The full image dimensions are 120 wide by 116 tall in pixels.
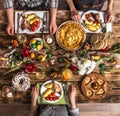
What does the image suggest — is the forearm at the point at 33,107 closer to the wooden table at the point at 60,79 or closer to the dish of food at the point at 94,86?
the wooden table at the point at 60,79

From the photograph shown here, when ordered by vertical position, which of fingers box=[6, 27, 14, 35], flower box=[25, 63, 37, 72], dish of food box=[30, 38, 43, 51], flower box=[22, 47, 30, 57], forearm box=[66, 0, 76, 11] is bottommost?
→ flower box=[25, 63, 37, 72]

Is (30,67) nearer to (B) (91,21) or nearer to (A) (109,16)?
(B) (91,21)

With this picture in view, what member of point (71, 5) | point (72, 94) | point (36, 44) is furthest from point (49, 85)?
point (71, 5)

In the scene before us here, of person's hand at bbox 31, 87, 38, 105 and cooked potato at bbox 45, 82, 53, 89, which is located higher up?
cooked potato at bbox 45, 82, 53, 89

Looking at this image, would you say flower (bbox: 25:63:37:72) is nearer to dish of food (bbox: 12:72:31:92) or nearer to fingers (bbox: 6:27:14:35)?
dish of food (bbox: 12:72:31:92)

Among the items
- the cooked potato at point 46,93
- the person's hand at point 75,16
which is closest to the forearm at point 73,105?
the cooked potato at point 46,93

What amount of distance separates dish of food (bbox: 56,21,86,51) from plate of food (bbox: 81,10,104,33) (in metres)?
0.04

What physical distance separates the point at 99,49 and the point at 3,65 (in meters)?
0.56

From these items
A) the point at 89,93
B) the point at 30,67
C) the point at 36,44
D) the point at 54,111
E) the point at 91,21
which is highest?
the point at 91,21

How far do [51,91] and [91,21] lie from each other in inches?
18.4

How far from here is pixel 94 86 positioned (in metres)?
1.44

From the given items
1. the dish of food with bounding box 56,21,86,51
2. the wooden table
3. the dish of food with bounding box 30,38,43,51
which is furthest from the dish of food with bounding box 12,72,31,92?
the dish of food with bounding box 56,21,86,51

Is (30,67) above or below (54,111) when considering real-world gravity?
above

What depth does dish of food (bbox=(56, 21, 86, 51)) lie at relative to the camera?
144 centimetres
